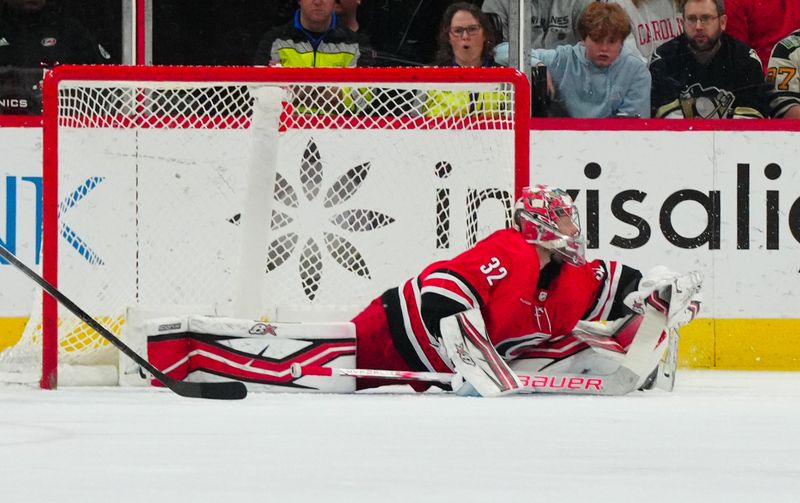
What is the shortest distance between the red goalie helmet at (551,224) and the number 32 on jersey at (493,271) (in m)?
0.15

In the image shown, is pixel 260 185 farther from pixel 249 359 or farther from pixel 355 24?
pixel 355 24

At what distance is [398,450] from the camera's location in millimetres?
2562

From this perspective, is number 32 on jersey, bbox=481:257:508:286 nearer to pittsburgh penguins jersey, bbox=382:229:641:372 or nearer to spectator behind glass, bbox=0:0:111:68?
pittsburgh penguins jersey, bbox=382:229:641:372

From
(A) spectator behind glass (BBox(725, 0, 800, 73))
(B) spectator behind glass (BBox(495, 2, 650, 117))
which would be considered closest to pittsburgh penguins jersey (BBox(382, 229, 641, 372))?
(B) spectator behind glass (BBox(495, 2, 650, 117))

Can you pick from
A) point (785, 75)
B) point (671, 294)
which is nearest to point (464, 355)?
point (671, 294)

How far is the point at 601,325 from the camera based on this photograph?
184 inches

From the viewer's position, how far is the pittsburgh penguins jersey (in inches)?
165

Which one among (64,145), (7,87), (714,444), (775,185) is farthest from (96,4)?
(714,444)

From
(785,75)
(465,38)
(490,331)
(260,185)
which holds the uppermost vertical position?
(465,38)

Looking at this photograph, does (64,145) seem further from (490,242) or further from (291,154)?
(490,242)

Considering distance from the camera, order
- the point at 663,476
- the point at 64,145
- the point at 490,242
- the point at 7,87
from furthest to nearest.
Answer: the point at 7,87, the point at 64,145, the point at 490,242, the point at 663,476

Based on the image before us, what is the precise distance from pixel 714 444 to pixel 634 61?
3.47m

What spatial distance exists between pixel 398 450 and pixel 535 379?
1.65m

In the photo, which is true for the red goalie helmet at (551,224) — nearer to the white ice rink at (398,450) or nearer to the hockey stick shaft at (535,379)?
the hockey stick shaft at (535,379)
